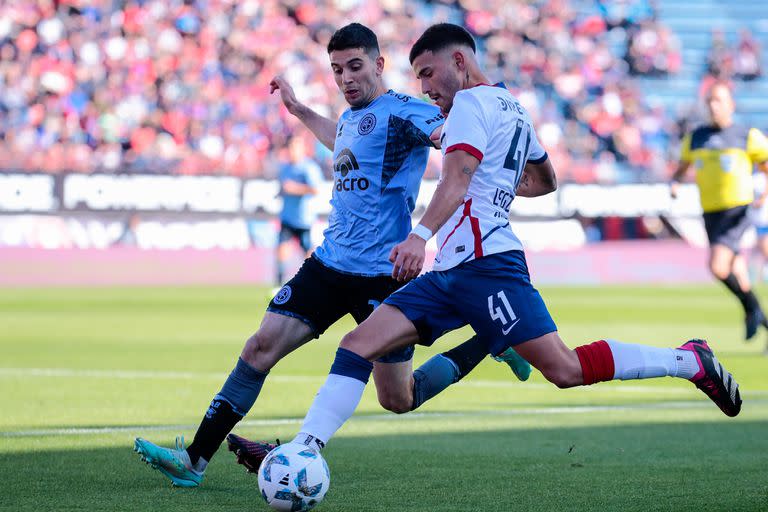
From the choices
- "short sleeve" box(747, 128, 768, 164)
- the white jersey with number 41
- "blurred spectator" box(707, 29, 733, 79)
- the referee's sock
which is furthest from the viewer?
"blurred spectator" box(707, 29, 733, 79)

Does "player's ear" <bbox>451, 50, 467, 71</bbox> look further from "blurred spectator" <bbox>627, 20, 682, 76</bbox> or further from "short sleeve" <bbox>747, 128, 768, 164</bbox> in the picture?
"blurred spectator" <bbox>627, 20, 682, 76</bbox>

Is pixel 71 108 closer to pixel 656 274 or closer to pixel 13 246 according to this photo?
pixel 13 246

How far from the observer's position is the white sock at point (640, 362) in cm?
552

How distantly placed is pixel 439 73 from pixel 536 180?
81cm

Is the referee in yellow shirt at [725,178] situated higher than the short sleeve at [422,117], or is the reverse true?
the short sleeve at [422,117]

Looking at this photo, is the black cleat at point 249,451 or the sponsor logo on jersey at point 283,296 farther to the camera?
the sponsor logo on jersey at point 283,296

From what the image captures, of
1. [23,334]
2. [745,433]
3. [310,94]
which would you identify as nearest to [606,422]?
[745,433]

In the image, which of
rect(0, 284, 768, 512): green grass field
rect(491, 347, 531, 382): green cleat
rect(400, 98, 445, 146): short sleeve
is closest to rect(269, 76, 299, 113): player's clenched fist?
rect(400, 98, 445, 146): short sleeve

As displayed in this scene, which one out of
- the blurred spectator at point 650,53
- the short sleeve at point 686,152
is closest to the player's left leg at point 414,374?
the short sleeve at point 686,152

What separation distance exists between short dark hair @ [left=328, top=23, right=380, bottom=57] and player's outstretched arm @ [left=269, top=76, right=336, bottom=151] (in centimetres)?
76

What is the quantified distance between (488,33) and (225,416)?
28.7 m

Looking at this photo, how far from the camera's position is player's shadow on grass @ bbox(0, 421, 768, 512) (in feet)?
17.5

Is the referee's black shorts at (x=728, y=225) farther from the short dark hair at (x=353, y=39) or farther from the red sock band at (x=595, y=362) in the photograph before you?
the red sock band at (x=595, y=362)

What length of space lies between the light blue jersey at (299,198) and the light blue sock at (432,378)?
45.0ft
